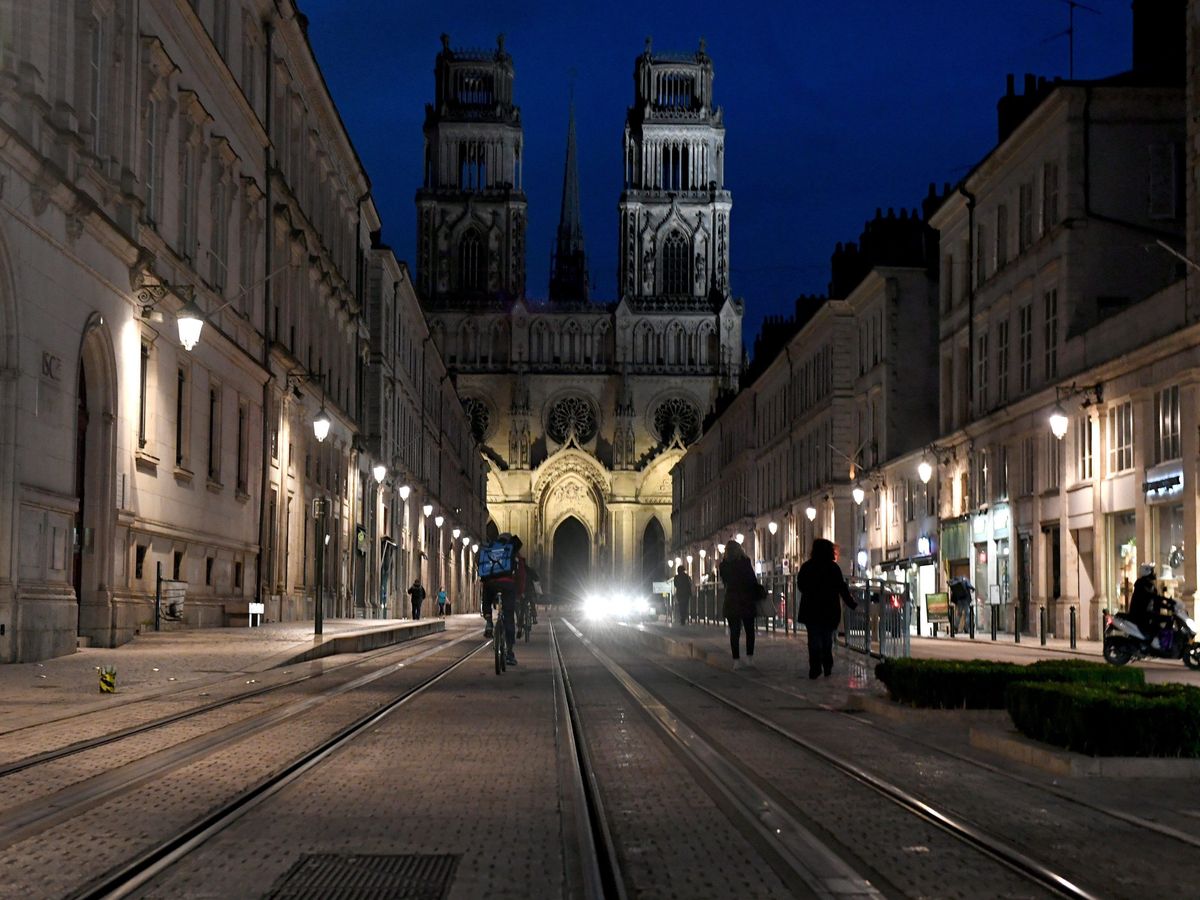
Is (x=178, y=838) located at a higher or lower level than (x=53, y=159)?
lower

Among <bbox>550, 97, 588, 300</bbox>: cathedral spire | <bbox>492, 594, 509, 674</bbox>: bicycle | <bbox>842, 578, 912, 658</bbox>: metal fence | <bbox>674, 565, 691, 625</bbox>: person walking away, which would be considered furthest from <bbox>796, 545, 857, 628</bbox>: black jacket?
<bbox>550, 97, 588, 300</bbox>: cathedral spire

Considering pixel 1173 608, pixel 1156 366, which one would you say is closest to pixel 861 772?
pixel 1173 608

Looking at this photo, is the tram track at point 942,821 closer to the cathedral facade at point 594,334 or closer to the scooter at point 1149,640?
the scooter at point 1149,640

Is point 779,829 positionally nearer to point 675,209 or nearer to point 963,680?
point 963,680

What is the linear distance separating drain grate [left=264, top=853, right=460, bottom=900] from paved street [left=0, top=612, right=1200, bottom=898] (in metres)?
0.03

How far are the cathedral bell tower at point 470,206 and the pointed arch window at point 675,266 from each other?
1185cm

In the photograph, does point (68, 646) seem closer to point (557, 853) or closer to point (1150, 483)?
point (557, 853)

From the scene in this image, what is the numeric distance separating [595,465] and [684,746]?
123 meters

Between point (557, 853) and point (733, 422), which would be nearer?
point (557, 853)

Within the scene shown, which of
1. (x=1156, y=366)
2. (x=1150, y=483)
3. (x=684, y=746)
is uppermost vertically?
(x=1156, y=366)

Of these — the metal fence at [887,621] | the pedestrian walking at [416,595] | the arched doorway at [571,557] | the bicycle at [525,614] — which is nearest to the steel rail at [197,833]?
the metal fence at [887,621]

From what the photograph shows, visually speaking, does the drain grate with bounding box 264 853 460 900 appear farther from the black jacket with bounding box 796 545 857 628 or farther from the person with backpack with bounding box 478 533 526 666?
the person with backpack with bounding box 478 533 526 666

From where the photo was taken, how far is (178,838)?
7.63 meters

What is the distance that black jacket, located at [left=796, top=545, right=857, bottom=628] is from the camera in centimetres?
2092
